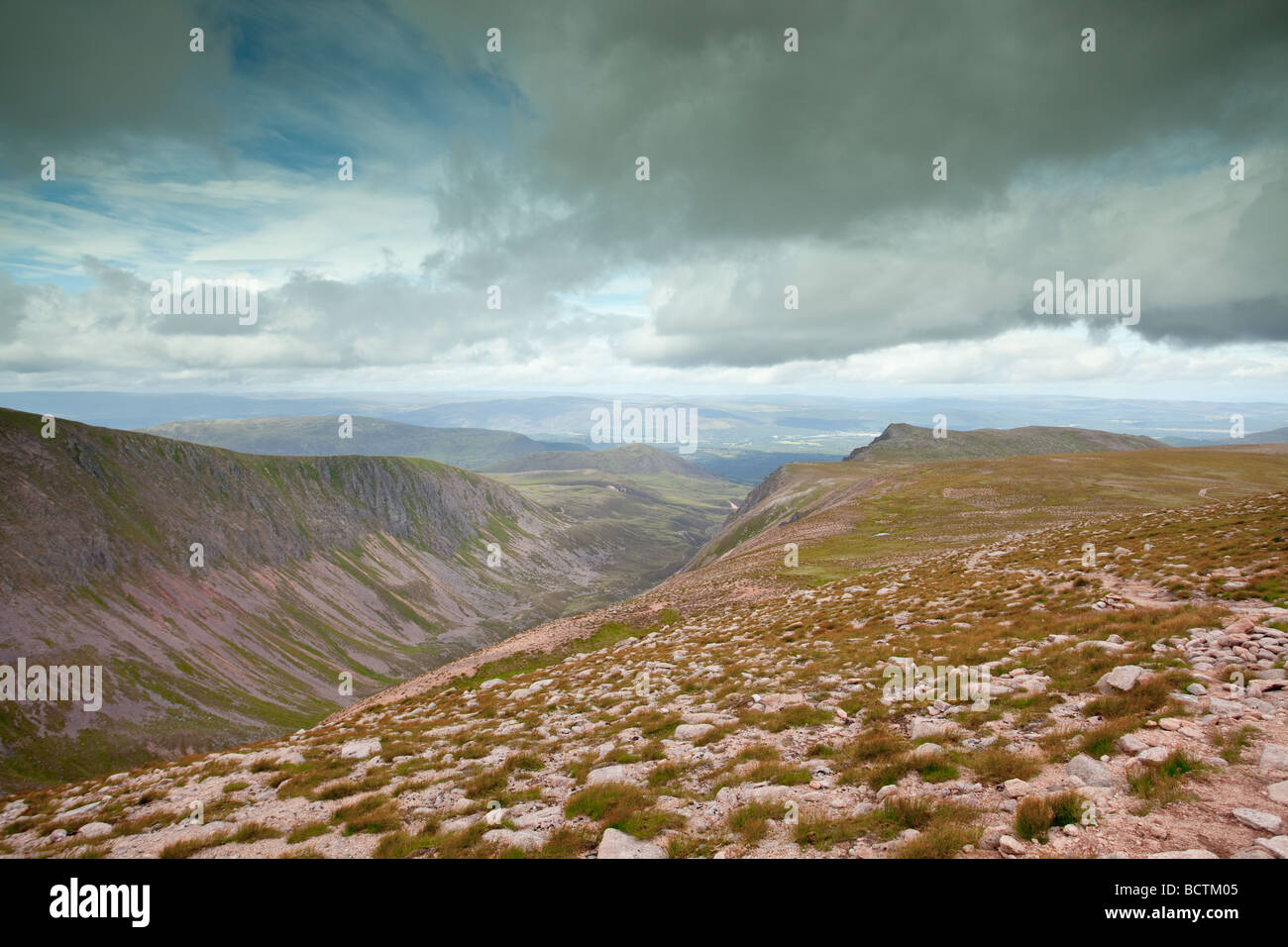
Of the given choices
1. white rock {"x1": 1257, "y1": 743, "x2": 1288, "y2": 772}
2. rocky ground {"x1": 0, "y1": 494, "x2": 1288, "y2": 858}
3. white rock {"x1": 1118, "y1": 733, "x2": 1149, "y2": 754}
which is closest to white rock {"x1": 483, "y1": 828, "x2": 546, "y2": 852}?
rocky ground {"x1": 0, "y1": 494, "x2": 1288, "y2": 858}

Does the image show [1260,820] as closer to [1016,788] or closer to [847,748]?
[1016,788]

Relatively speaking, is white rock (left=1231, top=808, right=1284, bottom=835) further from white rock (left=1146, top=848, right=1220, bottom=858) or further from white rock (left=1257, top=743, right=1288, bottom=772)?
white rock (left=1257, top=743, right=1288, bottom=772)

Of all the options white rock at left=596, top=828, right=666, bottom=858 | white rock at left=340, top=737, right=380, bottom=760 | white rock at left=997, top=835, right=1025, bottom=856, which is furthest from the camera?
white rock at left=340, top=737, right=380, bottom=760

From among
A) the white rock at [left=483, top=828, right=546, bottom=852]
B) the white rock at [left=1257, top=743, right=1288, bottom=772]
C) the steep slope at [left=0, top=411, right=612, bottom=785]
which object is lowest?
the steep slope at [left=0, top=411, right=612, bottom=785]

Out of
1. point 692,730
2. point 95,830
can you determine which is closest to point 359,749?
point 95,830
